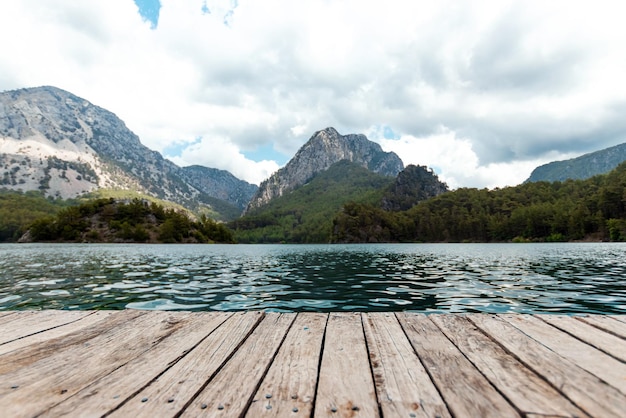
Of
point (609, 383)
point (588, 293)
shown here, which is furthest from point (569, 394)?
point (588, 293)

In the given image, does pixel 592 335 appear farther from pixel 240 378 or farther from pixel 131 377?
pixel 131 377

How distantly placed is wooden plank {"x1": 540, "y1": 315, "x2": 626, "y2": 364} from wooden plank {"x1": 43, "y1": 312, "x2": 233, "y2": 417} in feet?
16.3

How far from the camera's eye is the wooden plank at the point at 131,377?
113 inches

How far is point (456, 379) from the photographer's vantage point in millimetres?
3438

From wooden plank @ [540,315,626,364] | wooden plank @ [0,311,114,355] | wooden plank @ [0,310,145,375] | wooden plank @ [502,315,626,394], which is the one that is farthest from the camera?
wooden plank @ [0,311,114,355]

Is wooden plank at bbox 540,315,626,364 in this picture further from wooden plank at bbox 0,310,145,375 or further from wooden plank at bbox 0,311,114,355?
wooden plank at bbox 0,311,114,355

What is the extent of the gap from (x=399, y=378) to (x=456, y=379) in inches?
23.1

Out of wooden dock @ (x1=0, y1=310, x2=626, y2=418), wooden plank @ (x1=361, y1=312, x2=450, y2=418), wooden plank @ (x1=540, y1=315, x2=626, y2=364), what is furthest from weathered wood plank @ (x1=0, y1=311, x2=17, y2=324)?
wooden plank @ (x1=540, y1=315, x2=626, y2=364)

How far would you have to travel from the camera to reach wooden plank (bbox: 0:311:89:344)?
527 centimetres

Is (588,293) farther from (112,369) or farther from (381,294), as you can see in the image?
(112,369)

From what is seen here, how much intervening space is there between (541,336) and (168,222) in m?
177

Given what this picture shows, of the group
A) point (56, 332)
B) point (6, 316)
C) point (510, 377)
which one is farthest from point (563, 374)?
point (6, 316)

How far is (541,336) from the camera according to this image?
4961 millimetres

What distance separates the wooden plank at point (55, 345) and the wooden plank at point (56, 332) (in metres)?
0.11
